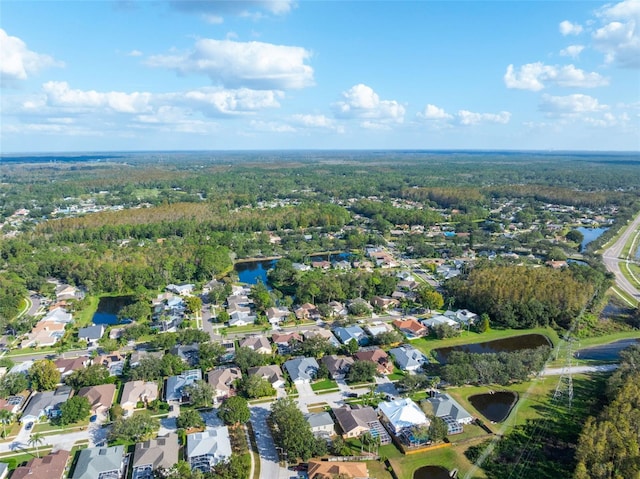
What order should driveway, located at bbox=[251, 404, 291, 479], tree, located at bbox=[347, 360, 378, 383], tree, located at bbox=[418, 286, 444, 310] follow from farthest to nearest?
tree, located at bbox=[418, 286, 444, 310]
tree, located at bbox=[347, 360, 378, 383]
driveway, located at bbox=[251, 404, 291, 479]

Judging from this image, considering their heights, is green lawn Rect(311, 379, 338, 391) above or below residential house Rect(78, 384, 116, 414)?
below

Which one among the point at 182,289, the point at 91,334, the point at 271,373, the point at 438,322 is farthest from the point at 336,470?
the point at 182,289

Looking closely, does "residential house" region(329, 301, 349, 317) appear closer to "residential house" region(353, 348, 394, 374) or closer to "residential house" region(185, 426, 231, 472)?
"residential house" region(353, 348, 394, 374)

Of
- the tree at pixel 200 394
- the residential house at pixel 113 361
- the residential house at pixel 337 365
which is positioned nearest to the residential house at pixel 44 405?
the residential house at pixel 113 361

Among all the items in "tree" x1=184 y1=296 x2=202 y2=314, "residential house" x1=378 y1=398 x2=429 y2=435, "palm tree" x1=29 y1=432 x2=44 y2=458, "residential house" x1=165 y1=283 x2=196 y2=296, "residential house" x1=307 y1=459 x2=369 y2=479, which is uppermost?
"tree" x1=184 y1=296 x2=202 y2=314

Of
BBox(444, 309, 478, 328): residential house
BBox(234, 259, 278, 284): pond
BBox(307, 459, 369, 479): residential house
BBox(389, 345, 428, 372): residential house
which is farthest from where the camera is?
BBox(234, 259, 278, 284): pond

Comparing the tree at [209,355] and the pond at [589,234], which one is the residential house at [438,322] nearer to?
the tree at [209,355]

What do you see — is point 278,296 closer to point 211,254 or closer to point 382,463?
point 211,254

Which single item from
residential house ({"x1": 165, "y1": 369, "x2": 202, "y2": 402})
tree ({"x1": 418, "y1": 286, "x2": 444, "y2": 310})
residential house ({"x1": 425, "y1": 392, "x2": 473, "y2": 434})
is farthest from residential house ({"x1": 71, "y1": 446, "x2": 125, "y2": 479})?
tree ({"x1": 418, "y1": 286, "x2": 444, "y2": 310})
